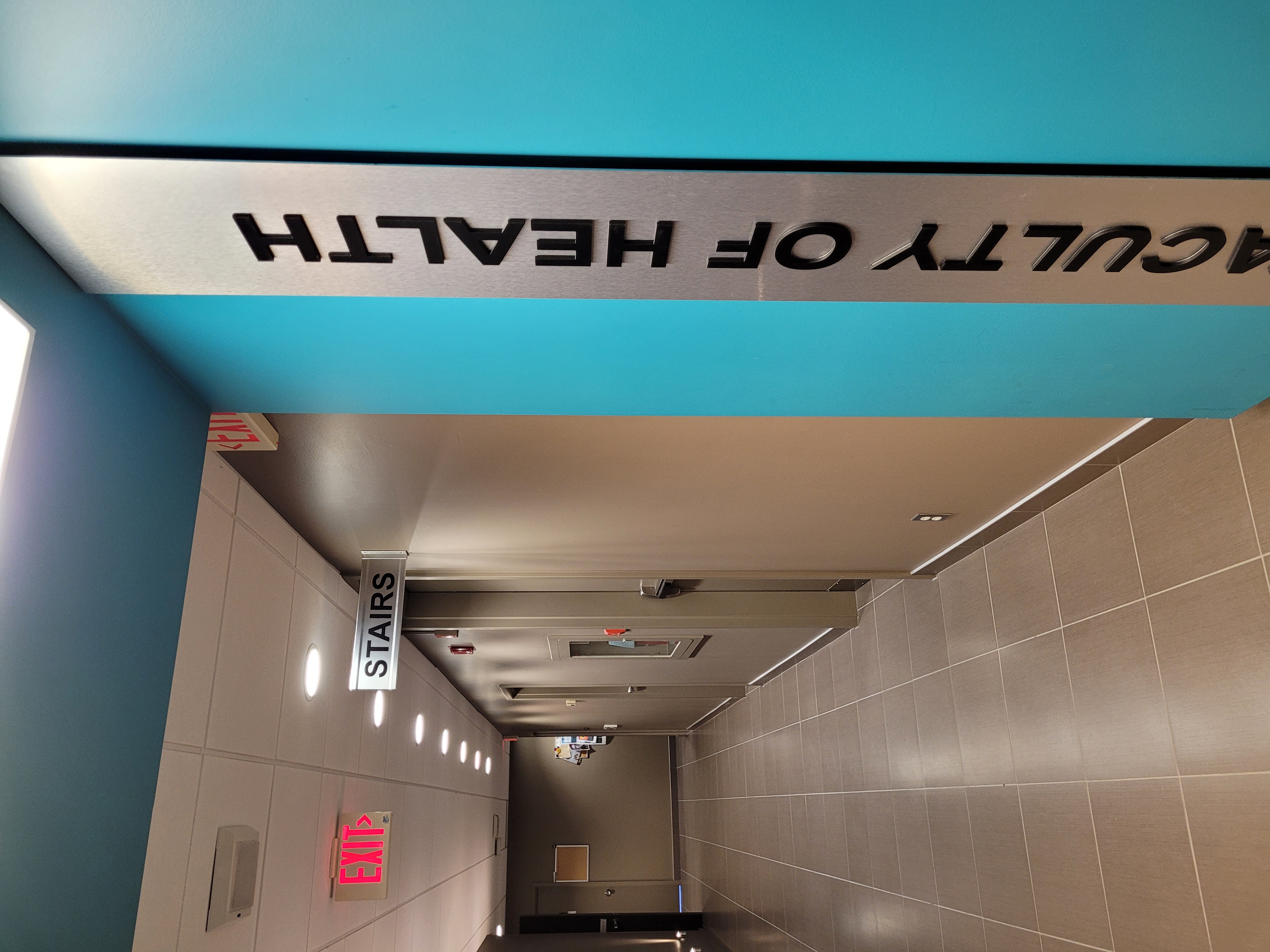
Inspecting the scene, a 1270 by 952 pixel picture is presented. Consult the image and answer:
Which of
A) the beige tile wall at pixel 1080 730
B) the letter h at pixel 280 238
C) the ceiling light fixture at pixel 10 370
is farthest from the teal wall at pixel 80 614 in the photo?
the beige tile wall at pixel 1080 730

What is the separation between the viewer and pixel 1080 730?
3.22m

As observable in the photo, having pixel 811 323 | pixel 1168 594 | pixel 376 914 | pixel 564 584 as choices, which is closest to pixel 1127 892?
pixel 1168 594

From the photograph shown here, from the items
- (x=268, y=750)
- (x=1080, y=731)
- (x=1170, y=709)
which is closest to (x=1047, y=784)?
(x=1080, y=731)

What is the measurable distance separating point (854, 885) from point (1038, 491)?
11.5 feet

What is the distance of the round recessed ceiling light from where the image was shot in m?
3.76

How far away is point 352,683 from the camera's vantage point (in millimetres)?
3875

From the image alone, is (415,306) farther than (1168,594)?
No

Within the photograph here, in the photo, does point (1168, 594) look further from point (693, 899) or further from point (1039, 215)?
point (693, 899)

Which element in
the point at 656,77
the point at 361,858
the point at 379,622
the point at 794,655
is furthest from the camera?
the point at 794,655

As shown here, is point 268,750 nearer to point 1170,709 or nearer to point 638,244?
point 638,244

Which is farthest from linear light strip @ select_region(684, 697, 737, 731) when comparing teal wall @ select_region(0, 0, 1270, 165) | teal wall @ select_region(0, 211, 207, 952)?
teal wall @ select_region(0, 0, 1270, 165)

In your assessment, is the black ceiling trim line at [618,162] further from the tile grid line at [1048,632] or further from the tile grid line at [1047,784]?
the tile grid line at [1047,784]

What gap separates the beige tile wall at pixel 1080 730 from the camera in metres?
2.47

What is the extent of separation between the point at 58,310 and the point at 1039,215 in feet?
5.63
